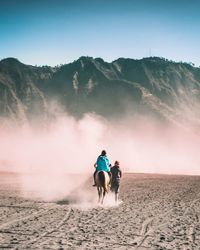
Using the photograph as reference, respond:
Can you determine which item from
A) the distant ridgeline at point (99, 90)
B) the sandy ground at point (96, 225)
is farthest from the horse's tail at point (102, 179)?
the distant ridgeline at point (99, 90)

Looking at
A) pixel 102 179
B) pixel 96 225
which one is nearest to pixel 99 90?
pixel 102 179

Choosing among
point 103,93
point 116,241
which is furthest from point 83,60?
point 116,241

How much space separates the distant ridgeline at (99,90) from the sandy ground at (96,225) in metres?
99.8

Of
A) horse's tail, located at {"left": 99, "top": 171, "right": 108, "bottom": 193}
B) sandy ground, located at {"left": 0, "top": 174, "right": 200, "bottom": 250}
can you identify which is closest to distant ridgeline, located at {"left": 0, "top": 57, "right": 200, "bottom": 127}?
horse's tail, located at {"left": 99, "top": 171, "right": 108, "bottom": 193}

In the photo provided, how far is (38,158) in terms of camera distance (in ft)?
246

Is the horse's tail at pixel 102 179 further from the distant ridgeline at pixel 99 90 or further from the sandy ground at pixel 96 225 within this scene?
the distant ridgeline at pixel 99 90

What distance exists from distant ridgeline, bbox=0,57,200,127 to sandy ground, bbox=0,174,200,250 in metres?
99.8

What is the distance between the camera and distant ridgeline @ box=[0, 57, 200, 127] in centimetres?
12250

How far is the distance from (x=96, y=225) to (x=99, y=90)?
12228 cm

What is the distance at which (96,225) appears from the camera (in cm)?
1288

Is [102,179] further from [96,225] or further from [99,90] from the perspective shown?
[99,90]

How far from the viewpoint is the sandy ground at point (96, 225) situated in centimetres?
1030

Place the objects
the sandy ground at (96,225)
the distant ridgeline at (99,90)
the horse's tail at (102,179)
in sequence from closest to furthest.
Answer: the sandy ground at (96,225) → the horse's tail at (102,179) → the distant ridgeline at (99,90)

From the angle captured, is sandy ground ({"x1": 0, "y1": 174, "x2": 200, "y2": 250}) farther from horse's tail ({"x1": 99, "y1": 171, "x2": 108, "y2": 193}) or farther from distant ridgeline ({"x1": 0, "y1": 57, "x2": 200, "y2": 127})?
distant ridgeline ({"x1": 0, "y1": 57, "x2": 200, "y2": 127})
